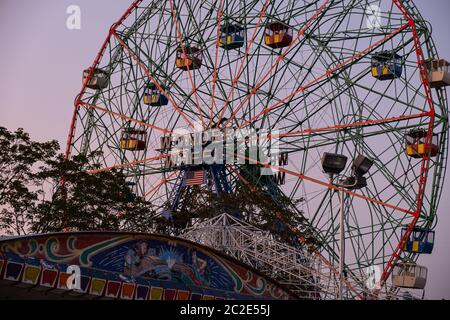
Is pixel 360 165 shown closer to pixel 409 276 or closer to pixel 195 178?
pixel 409 276

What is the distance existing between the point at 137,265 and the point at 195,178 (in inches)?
808

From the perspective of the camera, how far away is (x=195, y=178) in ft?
154

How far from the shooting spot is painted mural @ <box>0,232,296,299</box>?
23.0m

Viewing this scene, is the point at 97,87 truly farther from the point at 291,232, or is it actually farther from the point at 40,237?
the point at 40,237

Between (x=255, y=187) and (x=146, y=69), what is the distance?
9.21m

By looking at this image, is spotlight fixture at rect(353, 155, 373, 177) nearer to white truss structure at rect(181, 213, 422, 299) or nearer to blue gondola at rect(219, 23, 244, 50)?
white truss structure at rect(181, 213, 422, 299)

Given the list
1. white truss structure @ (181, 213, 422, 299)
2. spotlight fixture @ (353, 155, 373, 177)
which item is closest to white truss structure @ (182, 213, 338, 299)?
white truss structure @ (181, 213, 422, 299)

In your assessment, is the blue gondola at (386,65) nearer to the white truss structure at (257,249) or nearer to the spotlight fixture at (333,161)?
the white truss structure at (257,249)

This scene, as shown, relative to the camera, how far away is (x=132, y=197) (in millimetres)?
46625

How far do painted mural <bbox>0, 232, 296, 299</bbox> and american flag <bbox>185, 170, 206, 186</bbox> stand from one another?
16.0 metres

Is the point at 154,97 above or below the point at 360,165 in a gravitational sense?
above

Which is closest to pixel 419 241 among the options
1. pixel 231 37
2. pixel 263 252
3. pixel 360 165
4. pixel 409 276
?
pixel 409 276

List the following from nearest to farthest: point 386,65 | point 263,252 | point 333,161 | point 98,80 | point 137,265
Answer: point 137,265
point 333,161
point 263,252
point 386,65
point 98,80
